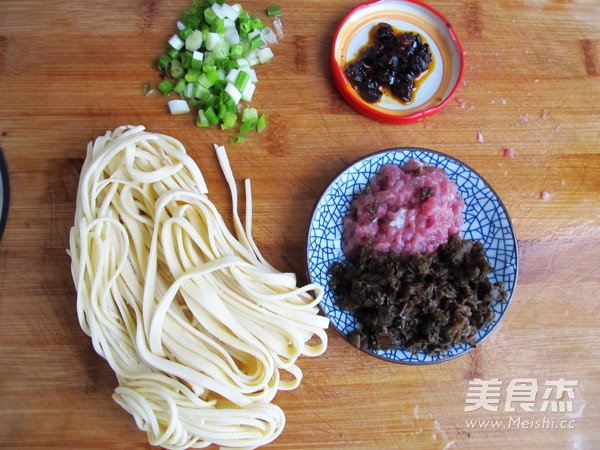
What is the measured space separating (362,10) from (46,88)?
5.97 feet

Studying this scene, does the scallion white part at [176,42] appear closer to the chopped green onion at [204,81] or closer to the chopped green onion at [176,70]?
the chopped green onion at [176,70]

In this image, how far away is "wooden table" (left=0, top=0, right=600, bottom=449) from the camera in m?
2.57

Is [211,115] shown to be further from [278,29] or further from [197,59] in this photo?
[278,29]

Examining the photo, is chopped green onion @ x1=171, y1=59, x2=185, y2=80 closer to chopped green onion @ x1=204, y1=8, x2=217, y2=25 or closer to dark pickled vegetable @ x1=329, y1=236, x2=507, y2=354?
chopped green onion @ x1=204, y1=8, x2=217, y2=25

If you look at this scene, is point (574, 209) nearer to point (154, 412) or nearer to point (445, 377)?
point (445, 377)

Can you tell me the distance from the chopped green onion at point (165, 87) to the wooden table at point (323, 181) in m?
0.08

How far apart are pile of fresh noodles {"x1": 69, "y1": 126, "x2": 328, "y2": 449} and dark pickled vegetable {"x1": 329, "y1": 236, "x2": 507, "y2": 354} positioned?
22 cm

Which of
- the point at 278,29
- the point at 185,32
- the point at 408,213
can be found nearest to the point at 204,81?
the point at 185,32

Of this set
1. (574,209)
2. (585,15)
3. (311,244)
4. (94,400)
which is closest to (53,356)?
(94,400)

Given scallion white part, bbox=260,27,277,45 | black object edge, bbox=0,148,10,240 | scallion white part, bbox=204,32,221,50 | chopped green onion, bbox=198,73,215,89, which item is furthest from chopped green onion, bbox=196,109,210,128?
black object edge, bbox=0,148,10,240

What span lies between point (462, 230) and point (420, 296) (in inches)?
19.4

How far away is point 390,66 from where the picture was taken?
288 centimetres

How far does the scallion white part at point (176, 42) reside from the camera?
2.87 metres

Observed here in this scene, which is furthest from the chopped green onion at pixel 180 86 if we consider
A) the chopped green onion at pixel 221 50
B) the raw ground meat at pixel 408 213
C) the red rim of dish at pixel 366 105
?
the raw ground meat at pixel 408 213
